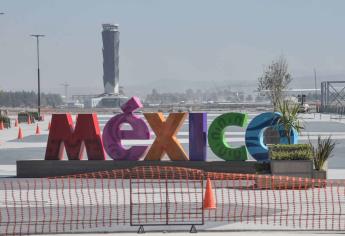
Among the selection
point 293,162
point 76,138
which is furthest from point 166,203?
point 76,138

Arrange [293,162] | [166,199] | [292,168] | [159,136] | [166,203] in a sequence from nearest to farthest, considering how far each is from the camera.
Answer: [166,203] → [166,199] → [293,162] → [292,168] → [159,136]

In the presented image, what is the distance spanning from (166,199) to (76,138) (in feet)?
40.9

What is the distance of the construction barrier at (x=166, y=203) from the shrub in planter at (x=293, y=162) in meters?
0.53

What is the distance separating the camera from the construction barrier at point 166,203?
18.9 m

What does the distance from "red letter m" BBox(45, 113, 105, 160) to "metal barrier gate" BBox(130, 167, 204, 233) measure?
5.77 feet

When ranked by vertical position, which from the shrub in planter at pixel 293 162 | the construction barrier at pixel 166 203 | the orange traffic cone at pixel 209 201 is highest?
the shrub in planter at pixel 293 162

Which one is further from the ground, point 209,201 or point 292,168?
point 292,168

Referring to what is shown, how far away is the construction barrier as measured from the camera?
18938 mm

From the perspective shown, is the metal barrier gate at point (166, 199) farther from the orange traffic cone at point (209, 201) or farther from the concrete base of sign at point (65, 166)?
the concrete base of sign at point (65, 166)

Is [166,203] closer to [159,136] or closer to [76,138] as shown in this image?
[159,136]

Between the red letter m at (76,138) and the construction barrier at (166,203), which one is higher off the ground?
the red letter m at (76,138)

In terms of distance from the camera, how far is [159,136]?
3056 centimetres

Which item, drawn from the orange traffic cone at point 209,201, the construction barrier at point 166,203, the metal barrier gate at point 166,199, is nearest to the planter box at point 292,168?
the construction barrier at point 166,203

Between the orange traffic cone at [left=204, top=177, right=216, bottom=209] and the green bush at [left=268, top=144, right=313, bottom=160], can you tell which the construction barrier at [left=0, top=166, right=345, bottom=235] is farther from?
the green bush at [left=268, top=144, right=313, bottom=160]
